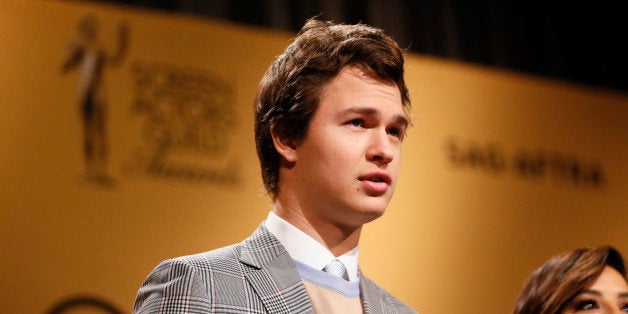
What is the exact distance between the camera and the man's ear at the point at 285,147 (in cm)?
187

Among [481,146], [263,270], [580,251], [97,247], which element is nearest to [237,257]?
[263,270]

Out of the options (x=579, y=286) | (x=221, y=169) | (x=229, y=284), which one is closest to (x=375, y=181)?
(x=229, y=284)

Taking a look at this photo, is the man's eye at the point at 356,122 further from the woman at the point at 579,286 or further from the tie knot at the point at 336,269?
the woman at the point at 579,286

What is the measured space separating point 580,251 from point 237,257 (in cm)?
146

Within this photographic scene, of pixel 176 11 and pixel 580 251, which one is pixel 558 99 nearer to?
pixel 580 251

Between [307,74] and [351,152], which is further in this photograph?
[307,74]

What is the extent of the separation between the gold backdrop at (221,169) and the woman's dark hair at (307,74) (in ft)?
3.66

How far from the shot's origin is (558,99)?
396cm

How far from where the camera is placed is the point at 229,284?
1.68 metres

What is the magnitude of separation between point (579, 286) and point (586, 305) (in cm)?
6

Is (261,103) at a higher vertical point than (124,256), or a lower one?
higher

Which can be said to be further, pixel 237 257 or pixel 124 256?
pixel 124 256

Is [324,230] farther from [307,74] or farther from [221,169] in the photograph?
[221,169]

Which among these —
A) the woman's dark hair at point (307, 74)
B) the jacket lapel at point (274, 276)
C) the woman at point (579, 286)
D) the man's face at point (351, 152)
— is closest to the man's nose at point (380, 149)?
the man's face at point (351, 152)
